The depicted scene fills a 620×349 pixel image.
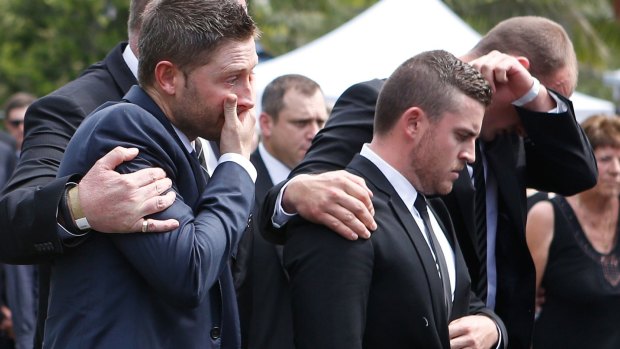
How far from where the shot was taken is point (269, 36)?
23.4 meters

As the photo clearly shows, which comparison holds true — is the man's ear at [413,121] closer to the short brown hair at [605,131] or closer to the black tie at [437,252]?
the black tie at [437,252]

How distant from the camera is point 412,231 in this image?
327 cm

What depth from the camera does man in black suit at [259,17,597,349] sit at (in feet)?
12.7

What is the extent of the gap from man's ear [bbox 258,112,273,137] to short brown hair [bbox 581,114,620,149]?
197cm

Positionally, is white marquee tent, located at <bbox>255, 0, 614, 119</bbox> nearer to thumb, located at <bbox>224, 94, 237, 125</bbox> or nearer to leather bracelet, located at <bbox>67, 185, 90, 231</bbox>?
thumb, located at <bbox>224, 94, 237, 125</bbox>

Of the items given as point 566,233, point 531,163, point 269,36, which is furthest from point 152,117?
point 269,36

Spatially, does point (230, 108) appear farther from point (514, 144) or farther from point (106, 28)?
point (106, 28)

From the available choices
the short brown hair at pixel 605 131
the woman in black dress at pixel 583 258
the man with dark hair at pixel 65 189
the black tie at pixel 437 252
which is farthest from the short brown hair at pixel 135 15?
the short brown hair at pixel 605 131

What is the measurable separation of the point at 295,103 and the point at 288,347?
7.28ft

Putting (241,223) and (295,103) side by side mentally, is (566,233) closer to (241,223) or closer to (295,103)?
(295,103)

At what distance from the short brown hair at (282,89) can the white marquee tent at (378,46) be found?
5.81 ft

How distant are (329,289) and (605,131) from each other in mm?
3613

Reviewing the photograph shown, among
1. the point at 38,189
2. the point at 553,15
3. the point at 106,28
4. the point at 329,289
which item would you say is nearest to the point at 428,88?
the point at 329,289

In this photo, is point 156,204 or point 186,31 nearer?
point 156,204
